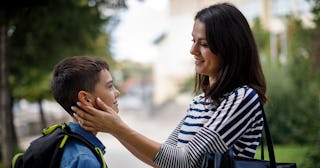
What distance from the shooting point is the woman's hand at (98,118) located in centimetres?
205

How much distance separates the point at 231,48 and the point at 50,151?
817 millimetres

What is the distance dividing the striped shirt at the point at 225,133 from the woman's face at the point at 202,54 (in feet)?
0.46

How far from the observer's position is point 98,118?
205 cm

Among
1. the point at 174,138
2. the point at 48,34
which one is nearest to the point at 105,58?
the point at 48,34

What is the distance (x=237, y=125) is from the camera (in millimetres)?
2066

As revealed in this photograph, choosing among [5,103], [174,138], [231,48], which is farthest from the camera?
[5,103]

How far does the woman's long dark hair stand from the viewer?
2166 millimetres

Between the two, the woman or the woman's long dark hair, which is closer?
the woman

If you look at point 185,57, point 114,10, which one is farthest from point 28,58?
point 185,57

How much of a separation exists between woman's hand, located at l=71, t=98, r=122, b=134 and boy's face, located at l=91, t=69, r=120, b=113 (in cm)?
14

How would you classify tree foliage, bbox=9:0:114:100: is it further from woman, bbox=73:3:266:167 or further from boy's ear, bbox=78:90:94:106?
woman, bbox=73:3:266:167

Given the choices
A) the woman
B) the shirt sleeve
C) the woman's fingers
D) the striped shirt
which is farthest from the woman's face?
the woman's fingers

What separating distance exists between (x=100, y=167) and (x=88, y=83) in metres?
0.37

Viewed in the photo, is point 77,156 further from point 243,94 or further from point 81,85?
point 243,94
